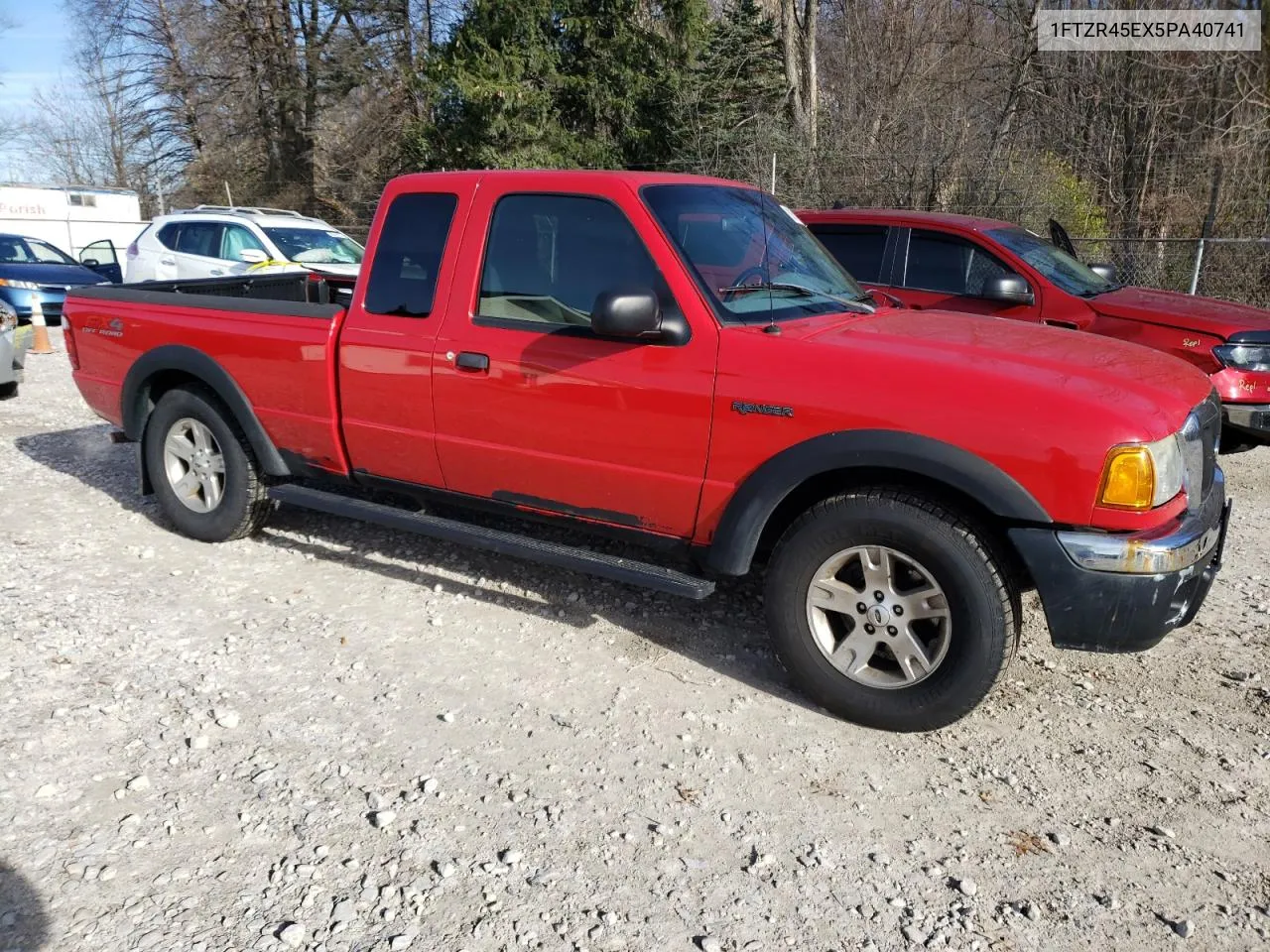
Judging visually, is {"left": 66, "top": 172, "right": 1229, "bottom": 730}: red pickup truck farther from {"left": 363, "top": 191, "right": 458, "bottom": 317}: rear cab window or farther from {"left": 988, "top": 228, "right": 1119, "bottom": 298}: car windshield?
{"left": 988, "top": 228, "right": 1119, "bottom": 298}: car windshield

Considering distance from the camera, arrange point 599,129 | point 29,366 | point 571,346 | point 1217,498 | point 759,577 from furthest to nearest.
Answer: point 599,129
point 29,366
point 759,577
point 571,346
point 1217,498

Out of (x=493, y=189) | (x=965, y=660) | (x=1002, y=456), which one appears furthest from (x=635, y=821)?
(x=493, y=189)

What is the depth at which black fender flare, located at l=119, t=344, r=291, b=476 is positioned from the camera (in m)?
4.93

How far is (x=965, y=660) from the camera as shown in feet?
10.8

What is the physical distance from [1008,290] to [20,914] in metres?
6.19

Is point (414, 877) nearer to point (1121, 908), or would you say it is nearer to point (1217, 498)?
point (1121, 908)

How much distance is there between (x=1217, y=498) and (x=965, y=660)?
1.20 metres

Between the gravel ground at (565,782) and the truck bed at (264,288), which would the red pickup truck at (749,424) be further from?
the truck bed at (264,288)

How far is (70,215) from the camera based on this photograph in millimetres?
25094

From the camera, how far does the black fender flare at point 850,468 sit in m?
3.12


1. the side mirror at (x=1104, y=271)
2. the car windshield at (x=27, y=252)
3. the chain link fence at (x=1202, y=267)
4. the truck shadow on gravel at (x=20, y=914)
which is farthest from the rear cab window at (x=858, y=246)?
the car windshield at (x=27, y=252)

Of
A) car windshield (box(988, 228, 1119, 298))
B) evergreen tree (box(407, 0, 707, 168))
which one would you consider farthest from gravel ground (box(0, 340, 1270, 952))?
evergreen tree (box(407, 0, 707, 168))

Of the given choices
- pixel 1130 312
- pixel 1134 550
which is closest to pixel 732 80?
pixel 1130 312

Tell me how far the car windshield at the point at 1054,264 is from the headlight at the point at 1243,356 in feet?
3.14
